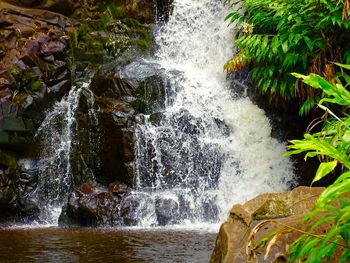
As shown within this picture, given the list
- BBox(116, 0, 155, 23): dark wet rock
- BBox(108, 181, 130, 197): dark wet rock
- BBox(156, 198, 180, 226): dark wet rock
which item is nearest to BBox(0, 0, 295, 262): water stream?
BBox(156, 198, 180, 226): dark wet rock

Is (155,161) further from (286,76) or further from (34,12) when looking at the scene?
(34,12)

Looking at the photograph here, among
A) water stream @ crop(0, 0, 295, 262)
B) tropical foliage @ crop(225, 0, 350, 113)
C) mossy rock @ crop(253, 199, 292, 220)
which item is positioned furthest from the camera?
water stream @ crop(0, 0, 295, 262)

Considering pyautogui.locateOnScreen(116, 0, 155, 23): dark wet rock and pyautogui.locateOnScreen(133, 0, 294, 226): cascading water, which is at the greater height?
pyautogui.locateOnScreen(116, 0, 155, 23): dark wet rock

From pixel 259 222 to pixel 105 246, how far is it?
3.42 m

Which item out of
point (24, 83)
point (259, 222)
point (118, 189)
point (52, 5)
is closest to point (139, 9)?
point (52, 5)

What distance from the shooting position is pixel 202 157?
31.5ft

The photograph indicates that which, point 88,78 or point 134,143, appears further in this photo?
point 88,78

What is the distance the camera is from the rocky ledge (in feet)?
9.21

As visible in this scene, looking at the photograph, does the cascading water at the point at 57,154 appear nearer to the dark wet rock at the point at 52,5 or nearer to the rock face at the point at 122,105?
the rock face at the point at 122,105

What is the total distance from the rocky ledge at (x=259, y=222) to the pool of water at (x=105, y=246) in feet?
4.93

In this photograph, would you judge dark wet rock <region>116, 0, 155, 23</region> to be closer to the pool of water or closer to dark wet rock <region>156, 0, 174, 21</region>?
dark wet rock <region>156, 0, 174, 21</region>

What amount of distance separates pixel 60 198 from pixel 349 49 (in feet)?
21.7

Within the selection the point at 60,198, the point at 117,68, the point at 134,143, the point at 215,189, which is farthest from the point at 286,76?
the point at 60,198

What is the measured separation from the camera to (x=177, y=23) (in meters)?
13.7
